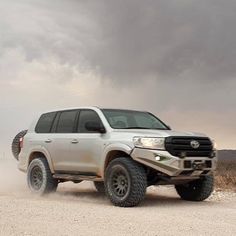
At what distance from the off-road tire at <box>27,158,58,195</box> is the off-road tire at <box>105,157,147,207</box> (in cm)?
214

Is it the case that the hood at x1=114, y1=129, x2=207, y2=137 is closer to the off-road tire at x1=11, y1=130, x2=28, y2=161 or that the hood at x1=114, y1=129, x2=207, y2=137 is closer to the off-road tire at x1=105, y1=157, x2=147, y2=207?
the off-road tire at x1=105, y1=157, x2=147, y2=207

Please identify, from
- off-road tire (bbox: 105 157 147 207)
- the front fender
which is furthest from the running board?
off-road tire (bbox: 105 157 147 207)

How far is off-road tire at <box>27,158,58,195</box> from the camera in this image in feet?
40.2

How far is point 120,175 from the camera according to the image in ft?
34.2

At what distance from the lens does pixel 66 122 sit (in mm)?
12227

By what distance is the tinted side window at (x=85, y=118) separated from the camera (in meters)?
11.5

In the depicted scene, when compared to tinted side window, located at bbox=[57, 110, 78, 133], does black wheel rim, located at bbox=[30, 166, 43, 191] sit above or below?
below

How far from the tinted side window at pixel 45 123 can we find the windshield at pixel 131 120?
5.80 feet

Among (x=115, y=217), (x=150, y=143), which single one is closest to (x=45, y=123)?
(x=150, y=143)

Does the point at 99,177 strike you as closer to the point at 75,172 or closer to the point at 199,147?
the point at 75,172

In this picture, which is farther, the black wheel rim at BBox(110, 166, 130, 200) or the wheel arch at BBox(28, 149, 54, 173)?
the wheel arch at BBox(28, 149, 54, 173)

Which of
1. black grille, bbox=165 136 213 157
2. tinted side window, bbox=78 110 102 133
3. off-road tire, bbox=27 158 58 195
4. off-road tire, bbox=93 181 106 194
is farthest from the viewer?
off-road tire, bbox=93 181 106 194

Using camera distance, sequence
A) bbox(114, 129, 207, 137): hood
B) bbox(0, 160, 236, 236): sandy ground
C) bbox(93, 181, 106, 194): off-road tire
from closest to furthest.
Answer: bbox(0, 160, 236, 236): sandy ground, bbox(114, 129, 207, 137): hood, bbox(93, 181, 106, 194): off-road tire

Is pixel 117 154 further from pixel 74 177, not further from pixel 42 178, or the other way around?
pixel 42 178
